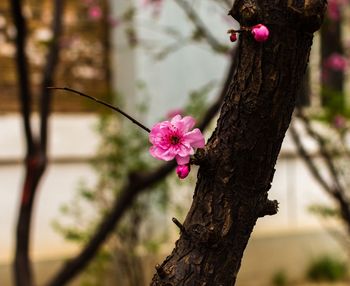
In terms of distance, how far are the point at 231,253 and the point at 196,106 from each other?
13.1 feet

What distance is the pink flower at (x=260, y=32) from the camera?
3.83 feet

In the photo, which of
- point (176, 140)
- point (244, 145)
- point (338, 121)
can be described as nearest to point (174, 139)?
point (176, 140)

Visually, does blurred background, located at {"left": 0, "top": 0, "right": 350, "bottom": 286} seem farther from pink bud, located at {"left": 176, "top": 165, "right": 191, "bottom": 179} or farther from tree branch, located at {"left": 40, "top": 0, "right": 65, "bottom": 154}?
pink bud, located at {"left": 176, "top": 165, "right": 191, "bottom": 179}

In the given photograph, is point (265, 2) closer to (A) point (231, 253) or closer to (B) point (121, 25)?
(A) point (231, 253)

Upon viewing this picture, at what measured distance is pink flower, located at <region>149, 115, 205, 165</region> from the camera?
1.30 m

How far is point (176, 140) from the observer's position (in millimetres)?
1319

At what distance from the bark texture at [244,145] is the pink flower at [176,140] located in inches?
1.4

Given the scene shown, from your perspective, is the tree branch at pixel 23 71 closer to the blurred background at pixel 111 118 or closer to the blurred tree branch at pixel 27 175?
the blurred tree branch at pixel 27 175

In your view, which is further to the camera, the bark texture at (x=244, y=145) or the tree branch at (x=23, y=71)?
the tree branch at (x=23, y=71)

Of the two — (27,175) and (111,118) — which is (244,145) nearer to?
(27,175)

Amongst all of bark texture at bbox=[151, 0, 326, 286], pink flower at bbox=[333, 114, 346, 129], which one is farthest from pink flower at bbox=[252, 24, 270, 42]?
pink flower at bbox=[333, 114, 346, 129]

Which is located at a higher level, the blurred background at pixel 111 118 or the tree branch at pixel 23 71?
the blurred background at pixel 111 118

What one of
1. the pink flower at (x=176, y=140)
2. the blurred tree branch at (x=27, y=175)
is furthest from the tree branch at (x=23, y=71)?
the pink flower at (x=176, y=140)

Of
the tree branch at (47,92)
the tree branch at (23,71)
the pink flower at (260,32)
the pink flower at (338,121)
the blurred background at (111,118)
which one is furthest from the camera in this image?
the blurred background at (111,118)
